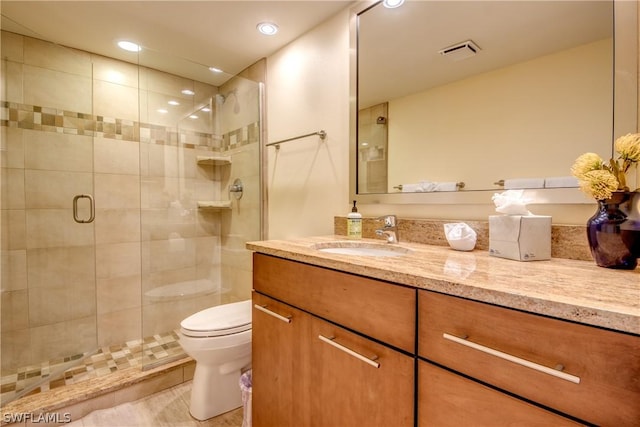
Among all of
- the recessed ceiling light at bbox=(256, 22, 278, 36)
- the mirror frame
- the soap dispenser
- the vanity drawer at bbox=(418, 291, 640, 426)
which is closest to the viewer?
the vanity drawer at bbox=(418, 291, 640, 426)

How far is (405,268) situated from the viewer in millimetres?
826

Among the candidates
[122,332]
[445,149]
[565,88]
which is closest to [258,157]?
[445,149]

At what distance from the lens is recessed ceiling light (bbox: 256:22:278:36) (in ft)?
6.13

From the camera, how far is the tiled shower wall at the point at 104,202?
6.37 ft

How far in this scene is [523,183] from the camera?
112 cm

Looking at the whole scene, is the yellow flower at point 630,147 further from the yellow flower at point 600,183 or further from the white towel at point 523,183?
the white towel at point 523,183

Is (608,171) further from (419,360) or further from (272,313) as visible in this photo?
(272,313)

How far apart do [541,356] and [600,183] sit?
557 mm

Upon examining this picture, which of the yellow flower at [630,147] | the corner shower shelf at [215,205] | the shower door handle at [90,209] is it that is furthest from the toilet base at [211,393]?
the yellow flower at [630,147]

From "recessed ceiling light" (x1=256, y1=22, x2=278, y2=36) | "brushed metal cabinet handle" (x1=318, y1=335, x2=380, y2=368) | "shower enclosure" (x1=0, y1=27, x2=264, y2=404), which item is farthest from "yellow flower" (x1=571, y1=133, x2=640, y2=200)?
"shower enclosure" (x1=0, y1=27, x2=264, y2=404)

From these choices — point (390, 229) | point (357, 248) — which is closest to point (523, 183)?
point (390, 229)

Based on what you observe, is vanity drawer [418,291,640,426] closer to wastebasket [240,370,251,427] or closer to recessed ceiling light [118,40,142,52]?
wastebasket [240,370,251,427]

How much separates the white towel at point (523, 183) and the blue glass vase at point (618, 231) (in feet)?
0.74

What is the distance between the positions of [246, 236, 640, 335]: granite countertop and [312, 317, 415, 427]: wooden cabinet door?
21cm
